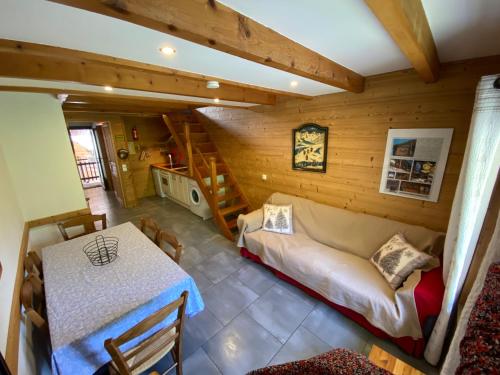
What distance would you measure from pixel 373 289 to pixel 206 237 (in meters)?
2.58

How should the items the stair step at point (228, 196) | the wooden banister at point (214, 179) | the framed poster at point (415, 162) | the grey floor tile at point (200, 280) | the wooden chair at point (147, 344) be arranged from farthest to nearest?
the stair step at point (228, 196), the wooden banister at point (214, 179), the grey floor tile at point (200, 280), the framed poster at point (415, 162), the wooden chair at point (147, 344)

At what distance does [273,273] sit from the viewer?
258 centimetres

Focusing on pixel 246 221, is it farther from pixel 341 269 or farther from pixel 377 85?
pixel 377 85

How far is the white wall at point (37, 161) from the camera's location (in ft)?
7.43

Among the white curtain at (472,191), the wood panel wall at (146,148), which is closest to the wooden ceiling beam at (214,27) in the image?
the white curtain at (472,191)

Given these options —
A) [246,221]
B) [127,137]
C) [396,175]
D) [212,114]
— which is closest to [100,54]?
[246,221]

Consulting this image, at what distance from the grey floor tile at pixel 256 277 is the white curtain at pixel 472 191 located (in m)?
1.49

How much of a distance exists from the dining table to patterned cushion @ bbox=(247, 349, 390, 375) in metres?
0.97

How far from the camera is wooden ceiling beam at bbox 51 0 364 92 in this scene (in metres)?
0.59

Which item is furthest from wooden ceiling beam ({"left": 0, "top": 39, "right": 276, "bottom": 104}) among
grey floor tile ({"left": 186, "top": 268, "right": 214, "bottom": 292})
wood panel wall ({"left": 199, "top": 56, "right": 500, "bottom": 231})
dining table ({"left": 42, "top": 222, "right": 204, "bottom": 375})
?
grey floor tile ({"left": 186, "top": 268, "right": 214, "bottom": 292})

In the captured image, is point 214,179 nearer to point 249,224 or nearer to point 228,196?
point 228,196

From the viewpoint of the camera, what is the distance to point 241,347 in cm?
170

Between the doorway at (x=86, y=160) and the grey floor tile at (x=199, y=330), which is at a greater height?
the doorway at (x=86, y=160)

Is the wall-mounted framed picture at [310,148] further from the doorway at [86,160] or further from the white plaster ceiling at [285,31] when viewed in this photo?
the doorway at [86,160]
